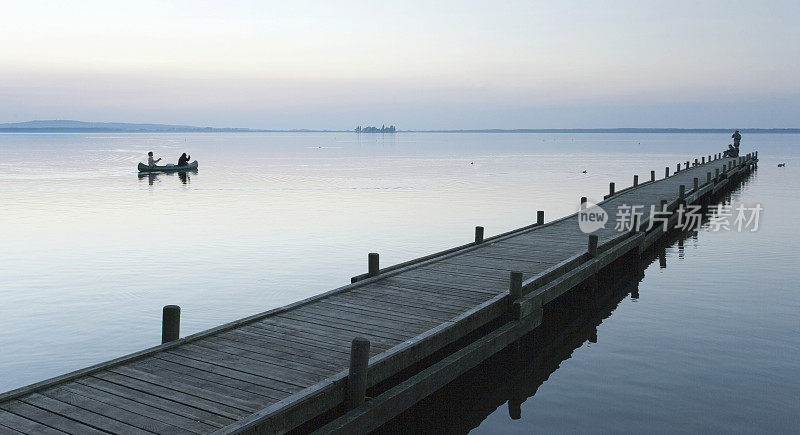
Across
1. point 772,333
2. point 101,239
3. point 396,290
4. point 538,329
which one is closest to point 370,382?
point 396,290

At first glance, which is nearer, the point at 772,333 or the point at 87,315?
the point at 772,333

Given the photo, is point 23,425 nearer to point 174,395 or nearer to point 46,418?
point 46,418

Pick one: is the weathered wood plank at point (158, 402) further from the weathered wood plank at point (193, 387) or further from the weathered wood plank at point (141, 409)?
the weathered wood plank at point (193, 387)

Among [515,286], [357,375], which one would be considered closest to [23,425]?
[357,375]

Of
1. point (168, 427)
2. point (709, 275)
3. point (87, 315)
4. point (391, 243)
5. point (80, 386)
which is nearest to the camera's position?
point (168, 427)

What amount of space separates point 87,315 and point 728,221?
29516 mm

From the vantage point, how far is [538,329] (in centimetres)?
1520

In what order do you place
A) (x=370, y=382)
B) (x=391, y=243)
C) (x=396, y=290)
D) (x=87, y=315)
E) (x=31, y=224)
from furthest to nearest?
(x=31, y=224), (x=391, y=243), (x=87, y=315), (x=396, y=290), (x=370, y=382)

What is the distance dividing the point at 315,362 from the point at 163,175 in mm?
55726

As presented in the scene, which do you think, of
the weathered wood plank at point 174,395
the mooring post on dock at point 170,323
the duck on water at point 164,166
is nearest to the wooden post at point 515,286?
the mooring post on dock at point 170,323

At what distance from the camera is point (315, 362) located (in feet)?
28.8

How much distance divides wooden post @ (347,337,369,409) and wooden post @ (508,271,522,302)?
4591 millimetres

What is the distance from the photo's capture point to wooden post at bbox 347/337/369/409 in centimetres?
774

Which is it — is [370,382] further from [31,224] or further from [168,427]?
[31,224]
